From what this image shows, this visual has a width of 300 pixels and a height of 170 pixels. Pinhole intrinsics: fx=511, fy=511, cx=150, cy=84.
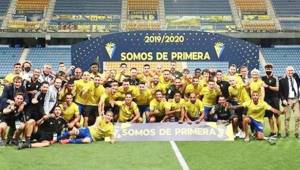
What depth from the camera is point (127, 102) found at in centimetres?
1211

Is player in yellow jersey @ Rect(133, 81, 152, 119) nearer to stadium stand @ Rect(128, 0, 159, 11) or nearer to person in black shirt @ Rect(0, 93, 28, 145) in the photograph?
person in black shirt @ Rect(0, 93, 28, 145)

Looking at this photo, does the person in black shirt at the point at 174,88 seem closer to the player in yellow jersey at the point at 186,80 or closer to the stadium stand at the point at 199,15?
the player in yellow jersey at the point at 186,80

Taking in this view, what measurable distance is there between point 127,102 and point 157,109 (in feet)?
2.50

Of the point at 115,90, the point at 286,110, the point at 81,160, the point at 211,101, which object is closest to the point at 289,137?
the point at 286,110

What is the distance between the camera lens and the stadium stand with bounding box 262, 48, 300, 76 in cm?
3550

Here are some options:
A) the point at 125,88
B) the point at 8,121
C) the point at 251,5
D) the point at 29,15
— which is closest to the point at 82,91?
the point at 125,88

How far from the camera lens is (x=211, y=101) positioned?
12.6 metres

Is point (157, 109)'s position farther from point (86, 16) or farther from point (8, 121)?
point (86, 16)

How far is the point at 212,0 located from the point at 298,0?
23.2 feet

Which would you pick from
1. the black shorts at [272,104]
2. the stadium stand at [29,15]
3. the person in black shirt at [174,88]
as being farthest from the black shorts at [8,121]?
the stadium stand at [29,15]

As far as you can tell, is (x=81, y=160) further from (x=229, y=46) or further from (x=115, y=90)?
(x=229, y=46)

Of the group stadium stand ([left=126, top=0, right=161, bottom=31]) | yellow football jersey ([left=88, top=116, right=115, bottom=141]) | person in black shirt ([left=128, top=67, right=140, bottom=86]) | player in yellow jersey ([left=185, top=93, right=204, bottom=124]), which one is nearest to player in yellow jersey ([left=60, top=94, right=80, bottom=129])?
yellow football jersey ([left=88, top=116, right=115, bottom=141])

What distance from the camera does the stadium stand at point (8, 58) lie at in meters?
34.7

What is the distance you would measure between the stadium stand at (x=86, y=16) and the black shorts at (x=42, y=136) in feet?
83.9
